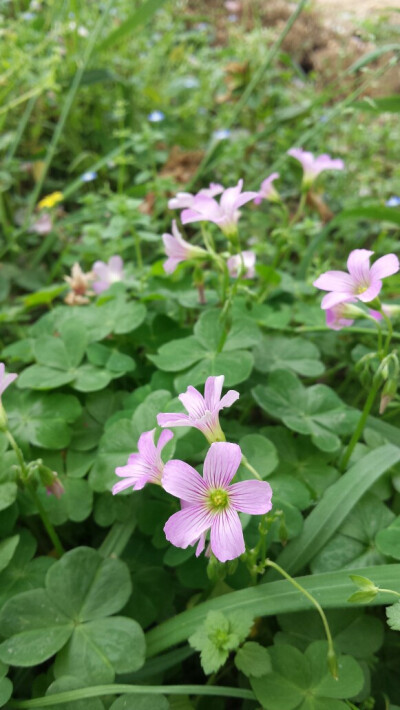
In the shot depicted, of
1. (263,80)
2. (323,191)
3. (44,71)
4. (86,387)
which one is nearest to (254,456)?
(86,387)

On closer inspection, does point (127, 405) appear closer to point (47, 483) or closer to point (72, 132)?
point (47, 483)

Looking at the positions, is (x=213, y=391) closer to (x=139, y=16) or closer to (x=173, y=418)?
(x=173, y=418)

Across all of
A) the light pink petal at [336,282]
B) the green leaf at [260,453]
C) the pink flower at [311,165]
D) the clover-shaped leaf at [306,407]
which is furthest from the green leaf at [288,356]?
the pink flower at [311,165]

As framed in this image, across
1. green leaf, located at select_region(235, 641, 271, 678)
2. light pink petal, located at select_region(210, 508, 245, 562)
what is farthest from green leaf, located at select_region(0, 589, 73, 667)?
light pink petal, located at select_region(210, 508, 245, 562)

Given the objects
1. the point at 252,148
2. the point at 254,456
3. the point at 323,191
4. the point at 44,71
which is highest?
the point at 44,71

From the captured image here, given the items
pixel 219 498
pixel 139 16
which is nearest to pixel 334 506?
pixel 219 498
